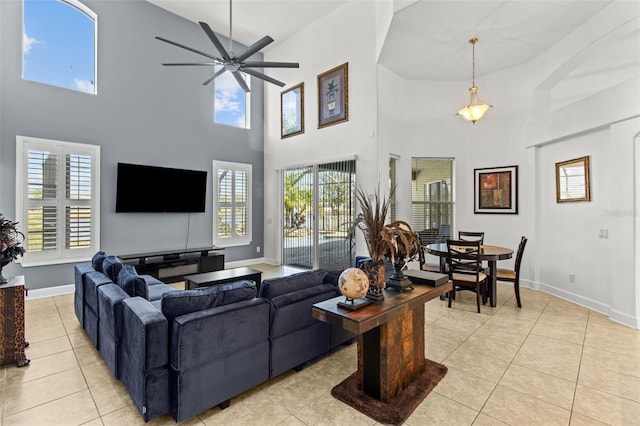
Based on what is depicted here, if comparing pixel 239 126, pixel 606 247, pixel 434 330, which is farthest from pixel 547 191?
pixel 239 126

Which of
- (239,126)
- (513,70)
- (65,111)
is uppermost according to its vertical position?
(513,70)

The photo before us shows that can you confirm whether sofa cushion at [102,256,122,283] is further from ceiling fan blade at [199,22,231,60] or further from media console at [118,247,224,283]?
ceiling fan blade at [199,22,231,60]

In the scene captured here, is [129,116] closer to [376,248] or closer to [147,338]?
[147,338]

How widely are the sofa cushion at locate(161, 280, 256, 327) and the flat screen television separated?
14.2 ft

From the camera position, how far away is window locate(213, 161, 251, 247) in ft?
22.7

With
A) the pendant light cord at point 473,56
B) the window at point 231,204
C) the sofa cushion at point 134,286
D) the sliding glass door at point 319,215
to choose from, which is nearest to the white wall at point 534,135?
the pendant light cord at point 473,56

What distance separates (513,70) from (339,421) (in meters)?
6.36

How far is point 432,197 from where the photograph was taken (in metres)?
6.23

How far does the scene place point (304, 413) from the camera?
82.6 inches

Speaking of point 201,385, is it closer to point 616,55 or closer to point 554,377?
point 554,377

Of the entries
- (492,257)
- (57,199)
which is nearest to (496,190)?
(492,257)

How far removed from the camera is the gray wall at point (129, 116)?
4.57m

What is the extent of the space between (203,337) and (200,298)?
276 mm

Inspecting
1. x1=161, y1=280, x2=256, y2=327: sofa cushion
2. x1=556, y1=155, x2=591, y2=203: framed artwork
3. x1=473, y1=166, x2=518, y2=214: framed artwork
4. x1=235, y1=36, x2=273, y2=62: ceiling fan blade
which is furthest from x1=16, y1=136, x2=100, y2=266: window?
x1=556, y1=155, x2=591, y2=203: framed artwork
